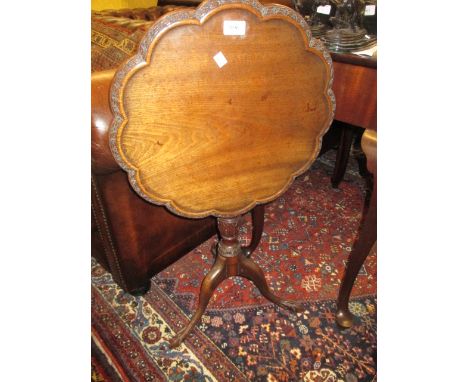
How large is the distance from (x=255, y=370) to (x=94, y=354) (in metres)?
0.67

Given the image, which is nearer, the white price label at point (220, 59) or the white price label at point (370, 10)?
the white price label at point (220, 59)

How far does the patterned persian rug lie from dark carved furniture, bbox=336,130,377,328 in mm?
80

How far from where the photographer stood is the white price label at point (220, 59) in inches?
33.9

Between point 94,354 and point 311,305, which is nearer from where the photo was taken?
point 94,354

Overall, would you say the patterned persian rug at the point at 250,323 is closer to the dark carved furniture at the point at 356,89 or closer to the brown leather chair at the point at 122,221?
the brown leather chair at the point at 122,221

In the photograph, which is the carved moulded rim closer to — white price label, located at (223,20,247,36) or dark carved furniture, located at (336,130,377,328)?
white price label, located at (223,20,247,36)

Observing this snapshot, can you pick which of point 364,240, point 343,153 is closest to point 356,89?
point 364,240

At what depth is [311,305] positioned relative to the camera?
1597 millimetres

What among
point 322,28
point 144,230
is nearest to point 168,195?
point 144,230

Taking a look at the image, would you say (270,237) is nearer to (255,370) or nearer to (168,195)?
(255,370)

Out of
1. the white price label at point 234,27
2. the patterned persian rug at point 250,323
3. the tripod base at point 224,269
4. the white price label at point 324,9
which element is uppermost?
the white price label at point 324,9

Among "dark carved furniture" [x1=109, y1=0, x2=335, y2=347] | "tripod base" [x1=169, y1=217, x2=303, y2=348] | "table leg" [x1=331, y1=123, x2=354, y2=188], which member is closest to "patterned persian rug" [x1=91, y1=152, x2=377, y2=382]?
"tripod base" [x1=169, y1=217, x2=303, y2=348]

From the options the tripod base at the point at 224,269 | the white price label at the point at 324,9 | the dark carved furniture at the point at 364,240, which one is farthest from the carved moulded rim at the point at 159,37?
the white price label at the point at 324,9

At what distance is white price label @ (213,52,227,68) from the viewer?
0.86 metres
